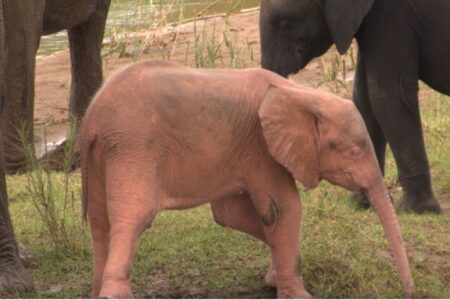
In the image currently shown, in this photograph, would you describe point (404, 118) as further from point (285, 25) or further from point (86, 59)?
point (86, 59)

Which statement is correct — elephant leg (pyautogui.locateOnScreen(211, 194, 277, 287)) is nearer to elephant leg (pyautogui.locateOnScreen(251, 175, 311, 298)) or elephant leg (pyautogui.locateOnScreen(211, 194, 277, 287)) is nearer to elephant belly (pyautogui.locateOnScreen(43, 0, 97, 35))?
elephant leg (pyautogui.locateOnScreen(251, 175, 311, 298))

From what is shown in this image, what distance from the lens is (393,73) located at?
21.5ft

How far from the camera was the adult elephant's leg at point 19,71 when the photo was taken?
7.42 metres

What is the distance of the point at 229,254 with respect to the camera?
18.7ft

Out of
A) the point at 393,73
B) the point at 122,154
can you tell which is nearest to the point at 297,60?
the point at 393,73

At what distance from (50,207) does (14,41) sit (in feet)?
5.79

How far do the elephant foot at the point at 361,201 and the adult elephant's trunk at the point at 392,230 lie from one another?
1658 millimetres

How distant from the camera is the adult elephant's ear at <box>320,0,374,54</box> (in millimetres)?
6449

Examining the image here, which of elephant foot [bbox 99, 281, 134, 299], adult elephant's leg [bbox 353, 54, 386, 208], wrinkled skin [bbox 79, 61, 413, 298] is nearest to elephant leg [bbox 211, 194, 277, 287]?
wrinkled skin [bbox 79, 61, 413, 298]

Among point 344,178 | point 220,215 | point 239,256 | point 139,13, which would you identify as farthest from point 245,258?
point 139,13

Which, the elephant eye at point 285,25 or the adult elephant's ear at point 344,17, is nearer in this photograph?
the adult elephant's ear at point 344,17

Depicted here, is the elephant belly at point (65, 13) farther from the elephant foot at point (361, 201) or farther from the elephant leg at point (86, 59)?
the elephant foot at point (361, 201)

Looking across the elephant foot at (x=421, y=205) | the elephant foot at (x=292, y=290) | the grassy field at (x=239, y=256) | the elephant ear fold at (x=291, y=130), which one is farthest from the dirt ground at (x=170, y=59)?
the elephant ear fold at (x=291, y=130)

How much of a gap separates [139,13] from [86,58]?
2.29 meters
